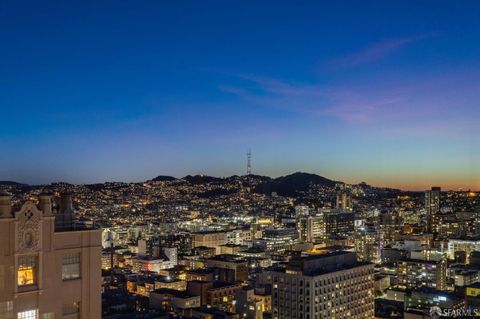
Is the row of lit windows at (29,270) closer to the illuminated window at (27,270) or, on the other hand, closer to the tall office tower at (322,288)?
the illuminated window at (27,270)

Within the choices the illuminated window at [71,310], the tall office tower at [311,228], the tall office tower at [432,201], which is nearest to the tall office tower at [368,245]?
the tall office tower at [311,228]

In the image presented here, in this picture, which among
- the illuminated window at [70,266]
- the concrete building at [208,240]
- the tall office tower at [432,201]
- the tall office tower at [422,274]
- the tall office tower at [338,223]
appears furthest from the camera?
the tall office tower at [432,201]

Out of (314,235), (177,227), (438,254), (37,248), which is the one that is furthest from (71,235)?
(177,227)

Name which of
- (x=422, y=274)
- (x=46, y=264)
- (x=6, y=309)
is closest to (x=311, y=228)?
(x=422, y=274)

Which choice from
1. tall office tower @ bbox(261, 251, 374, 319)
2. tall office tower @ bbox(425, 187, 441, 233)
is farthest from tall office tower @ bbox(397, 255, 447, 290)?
tall office tower @ bbox(425, 187, 441, 233)

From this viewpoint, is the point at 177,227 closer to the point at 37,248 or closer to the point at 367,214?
the point at 367,214

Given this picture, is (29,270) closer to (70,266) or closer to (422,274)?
(70,266)

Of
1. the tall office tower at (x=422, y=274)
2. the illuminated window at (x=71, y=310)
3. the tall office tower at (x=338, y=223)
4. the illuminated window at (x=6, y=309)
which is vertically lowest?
the tall office tower at (x=422, y=274)

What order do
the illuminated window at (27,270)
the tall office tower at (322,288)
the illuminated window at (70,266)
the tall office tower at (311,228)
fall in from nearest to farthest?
1. the illuminated window at (27,270)
2. the illuminated window at (70,266)
3. the tall office tower at (322,288)
4. the tall office tower at (311,228)
